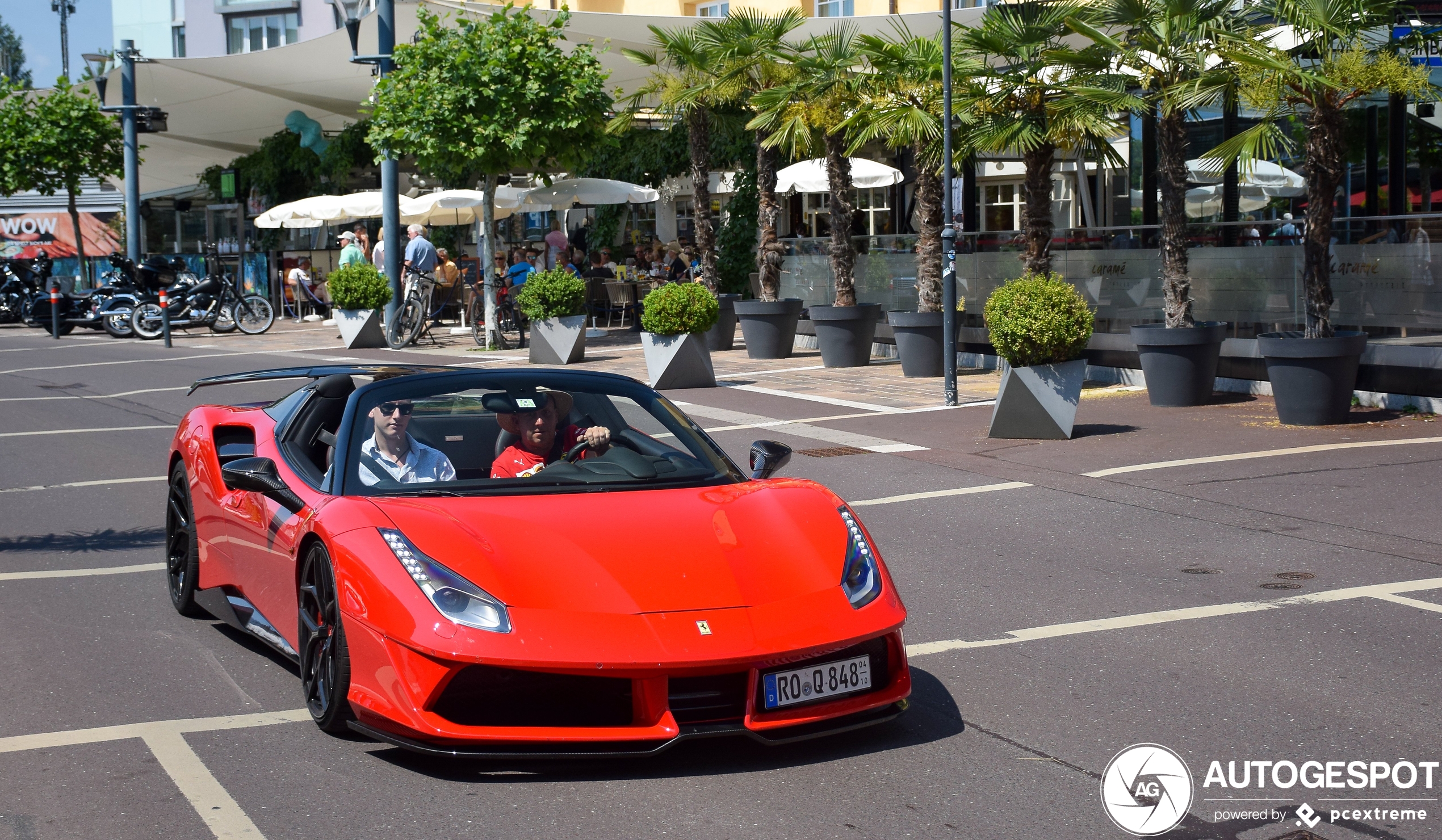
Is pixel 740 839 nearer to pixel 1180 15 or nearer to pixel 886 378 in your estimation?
pixel 1180 15

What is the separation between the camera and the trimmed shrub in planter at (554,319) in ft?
69.8

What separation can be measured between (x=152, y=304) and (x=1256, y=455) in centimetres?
2419

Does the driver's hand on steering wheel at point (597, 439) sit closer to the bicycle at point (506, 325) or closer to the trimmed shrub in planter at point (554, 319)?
the trimmed shrub in planter at point (554, 319)

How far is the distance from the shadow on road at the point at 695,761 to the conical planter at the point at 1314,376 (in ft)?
30.8

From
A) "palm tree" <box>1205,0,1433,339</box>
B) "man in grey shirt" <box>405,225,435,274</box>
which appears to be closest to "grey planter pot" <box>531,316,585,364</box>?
"man in grey shirt" <box>405,225,435,274</box>

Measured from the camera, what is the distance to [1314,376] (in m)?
13.1

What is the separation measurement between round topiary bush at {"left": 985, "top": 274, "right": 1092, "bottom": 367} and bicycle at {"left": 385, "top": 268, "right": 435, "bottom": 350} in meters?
14.8

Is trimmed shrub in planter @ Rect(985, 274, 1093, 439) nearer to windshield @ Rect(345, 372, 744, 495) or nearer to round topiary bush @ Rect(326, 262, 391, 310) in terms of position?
windshield @ Rect(345, 372, 744, 495)

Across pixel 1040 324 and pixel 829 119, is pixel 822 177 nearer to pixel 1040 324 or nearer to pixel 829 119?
pixel 829 119

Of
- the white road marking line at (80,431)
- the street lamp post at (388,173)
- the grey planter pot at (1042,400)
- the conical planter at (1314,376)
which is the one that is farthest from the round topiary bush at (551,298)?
the conical planter at (1314,376)

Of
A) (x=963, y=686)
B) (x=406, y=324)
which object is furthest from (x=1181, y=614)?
(x=406, y=324)

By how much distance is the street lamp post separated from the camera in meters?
26.2

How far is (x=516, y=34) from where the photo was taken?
24297mm

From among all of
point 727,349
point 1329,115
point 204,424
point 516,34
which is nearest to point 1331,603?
point 204,424
